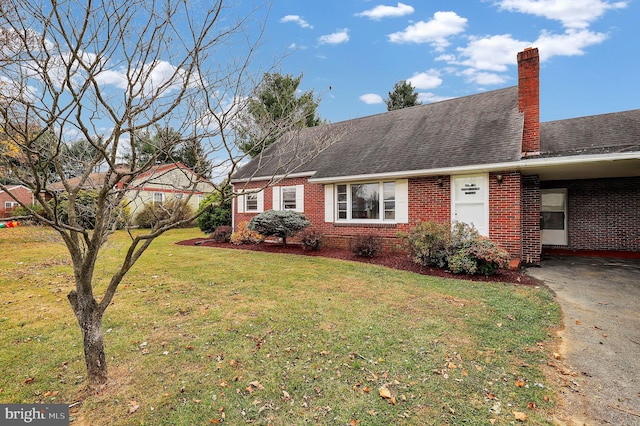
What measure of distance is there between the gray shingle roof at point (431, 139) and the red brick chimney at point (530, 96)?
34 centimetres

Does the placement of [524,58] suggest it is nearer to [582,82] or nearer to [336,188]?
[582,82]

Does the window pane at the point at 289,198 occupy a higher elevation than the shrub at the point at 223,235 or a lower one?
higher

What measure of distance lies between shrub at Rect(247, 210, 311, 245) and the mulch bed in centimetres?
74

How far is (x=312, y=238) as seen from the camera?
11.3m

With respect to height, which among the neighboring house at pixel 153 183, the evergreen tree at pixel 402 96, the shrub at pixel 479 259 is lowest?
the shrub at pixel 479 259

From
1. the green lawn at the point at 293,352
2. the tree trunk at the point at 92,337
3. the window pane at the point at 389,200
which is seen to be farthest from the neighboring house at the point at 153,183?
the window pane at the point at 389,200

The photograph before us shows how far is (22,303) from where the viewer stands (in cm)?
566

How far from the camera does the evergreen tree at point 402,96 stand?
30.2 m

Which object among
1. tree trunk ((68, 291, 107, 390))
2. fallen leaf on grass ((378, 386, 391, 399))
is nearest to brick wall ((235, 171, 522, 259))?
fallen leaf on grass ((378, 386, 391, 399))

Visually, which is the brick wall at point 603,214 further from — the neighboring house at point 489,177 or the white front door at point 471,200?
the white front door at point 471,200

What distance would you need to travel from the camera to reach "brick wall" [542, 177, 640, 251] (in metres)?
10.7

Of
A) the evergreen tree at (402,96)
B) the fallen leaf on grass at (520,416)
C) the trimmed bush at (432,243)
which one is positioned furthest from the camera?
the evergreen tree at (402,96)

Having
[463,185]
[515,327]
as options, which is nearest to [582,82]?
[463,185]

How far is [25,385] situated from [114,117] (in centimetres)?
282
